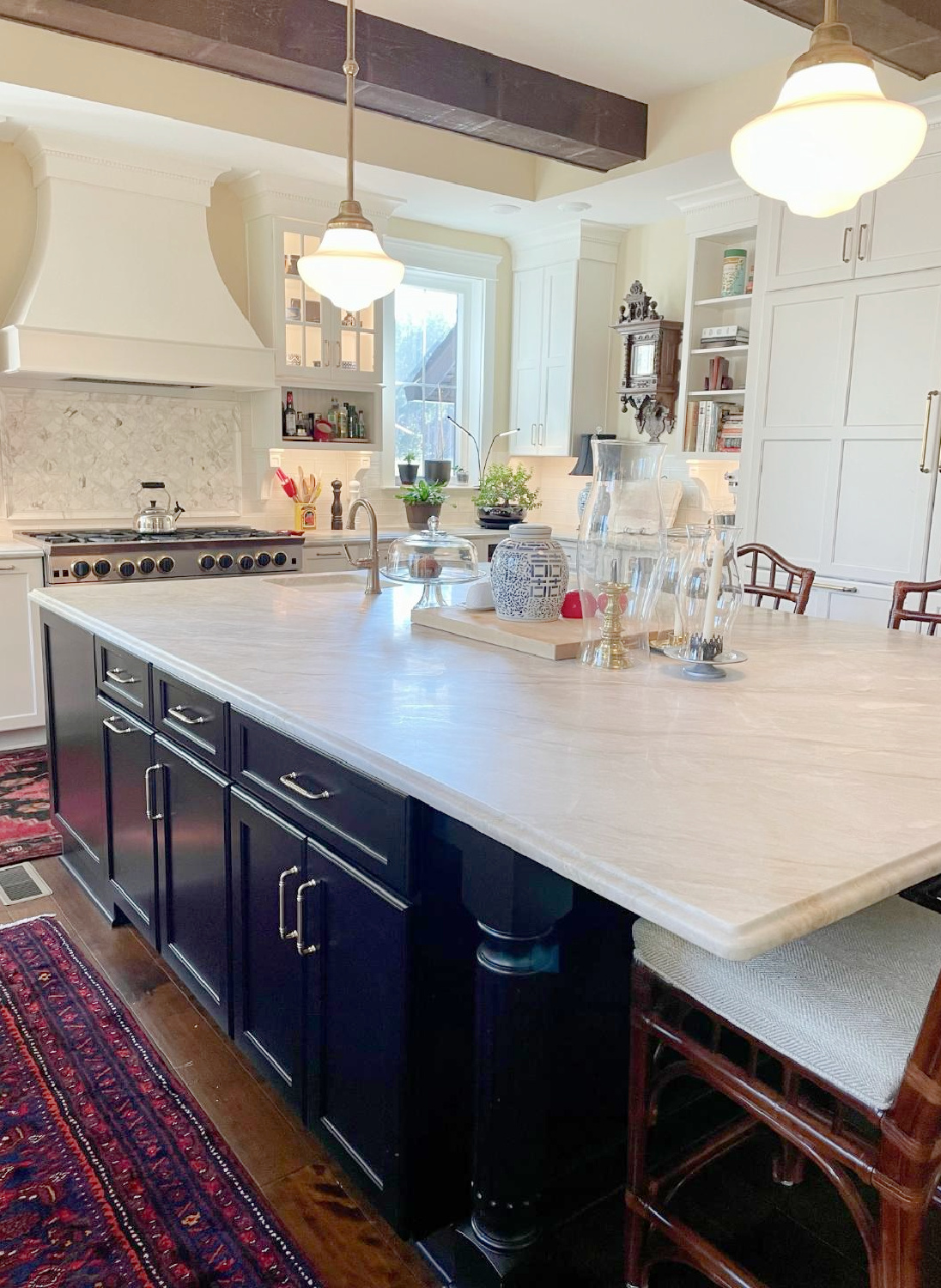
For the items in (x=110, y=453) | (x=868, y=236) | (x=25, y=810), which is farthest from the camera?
(x=110, y=453)

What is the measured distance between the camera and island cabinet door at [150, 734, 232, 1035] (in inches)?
79.0

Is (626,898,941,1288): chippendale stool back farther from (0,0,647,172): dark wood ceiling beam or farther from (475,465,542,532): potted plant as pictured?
(475,465,542,532): potted plant

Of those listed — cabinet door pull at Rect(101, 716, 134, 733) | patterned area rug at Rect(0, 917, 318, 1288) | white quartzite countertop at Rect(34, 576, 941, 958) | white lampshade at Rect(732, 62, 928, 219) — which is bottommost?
patterned area rug at Rect(0, 917, 318, 1288)

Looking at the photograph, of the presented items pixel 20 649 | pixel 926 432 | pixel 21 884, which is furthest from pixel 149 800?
pixel 926 432

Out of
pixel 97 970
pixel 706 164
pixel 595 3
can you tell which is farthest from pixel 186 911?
pixel 706 164

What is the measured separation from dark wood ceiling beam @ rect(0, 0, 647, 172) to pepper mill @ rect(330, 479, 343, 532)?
6.79 feet

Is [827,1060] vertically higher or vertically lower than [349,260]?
lower

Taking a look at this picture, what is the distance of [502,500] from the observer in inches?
237

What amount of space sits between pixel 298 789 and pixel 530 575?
Result: 822 millimetres

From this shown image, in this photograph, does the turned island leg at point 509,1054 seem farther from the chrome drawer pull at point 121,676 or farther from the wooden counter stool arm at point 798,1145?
the chrome drawer pull at point 121,676

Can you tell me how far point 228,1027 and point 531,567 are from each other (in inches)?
47.2

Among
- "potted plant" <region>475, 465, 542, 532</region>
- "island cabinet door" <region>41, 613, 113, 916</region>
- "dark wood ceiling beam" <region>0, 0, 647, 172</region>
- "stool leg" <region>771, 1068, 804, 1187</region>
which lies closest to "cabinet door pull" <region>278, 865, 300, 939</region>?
"stool leg" <region>771, 1068, 804, 1187</region>

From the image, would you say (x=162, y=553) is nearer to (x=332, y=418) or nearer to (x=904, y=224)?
(x=332, y=418)

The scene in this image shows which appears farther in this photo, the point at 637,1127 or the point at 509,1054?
the point at 637,1127
